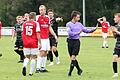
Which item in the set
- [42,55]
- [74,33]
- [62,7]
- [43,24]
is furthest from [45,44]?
[62,7]

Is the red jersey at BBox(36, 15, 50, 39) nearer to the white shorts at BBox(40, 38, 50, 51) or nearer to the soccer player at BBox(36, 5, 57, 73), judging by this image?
the soccer player at BBox(36, 5, 57, 73)

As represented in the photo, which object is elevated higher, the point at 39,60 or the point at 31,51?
the point at 31,51

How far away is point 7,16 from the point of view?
7325cm

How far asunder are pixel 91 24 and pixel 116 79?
5659 centimetres

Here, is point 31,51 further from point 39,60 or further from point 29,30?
point 39,60

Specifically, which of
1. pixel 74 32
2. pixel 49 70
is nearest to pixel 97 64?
pixel 49 70

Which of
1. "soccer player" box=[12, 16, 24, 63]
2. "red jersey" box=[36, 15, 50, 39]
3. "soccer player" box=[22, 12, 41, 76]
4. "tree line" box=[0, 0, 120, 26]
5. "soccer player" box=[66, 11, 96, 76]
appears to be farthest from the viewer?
"tree line" box=[0, 0, 120, 26]

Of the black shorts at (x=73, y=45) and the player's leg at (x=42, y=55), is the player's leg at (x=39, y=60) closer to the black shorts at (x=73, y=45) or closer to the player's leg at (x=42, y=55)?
the player's leg at (x=42, y=55)

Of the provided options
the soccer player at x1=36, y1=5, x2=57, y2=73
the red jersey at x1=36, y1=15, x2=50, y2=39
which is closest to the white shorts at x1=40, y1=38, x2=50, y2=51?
the soccer player at x1=36, y1=5, x2=57, y2=73

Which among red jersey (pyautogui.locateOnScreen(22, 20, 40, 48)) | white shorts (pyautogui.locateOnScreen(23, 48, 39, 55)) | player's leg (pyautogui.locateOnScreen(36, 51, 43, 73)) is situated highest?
red jersey (pyautogui.locateOnScreen(22, 20, 40, 48))

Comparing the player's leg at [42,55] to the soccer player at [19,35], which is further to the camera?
the soccer player at [19,35]

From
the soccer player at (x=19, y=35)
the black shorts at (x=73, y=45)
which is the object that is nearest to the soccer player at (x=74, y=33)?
the black shorts at (x=73, y=45)

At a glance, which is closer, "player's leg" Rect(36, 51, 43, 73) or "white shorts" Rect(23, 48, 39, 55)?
"white shorts" Rect(23, 48, 39, 55)

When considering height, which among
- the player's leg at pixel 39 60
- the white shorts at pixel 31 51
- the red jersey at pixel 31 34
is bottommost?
the player's leg at pixel 39 60
